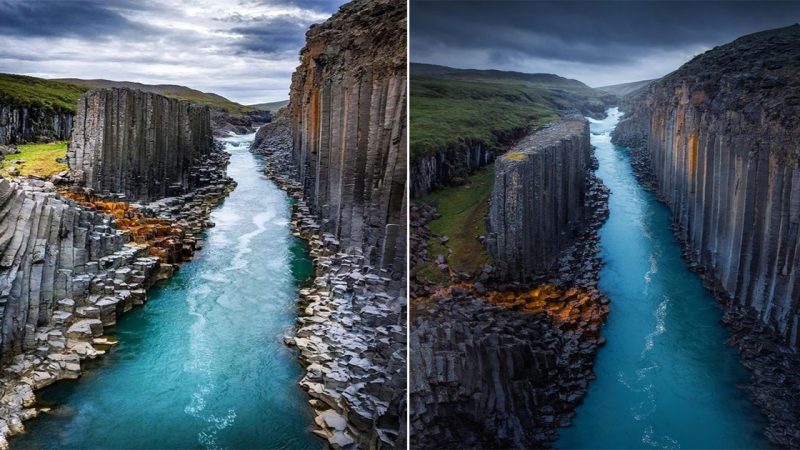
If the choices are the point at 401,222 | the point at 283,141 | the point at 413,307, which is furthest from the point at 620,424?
the point at 283,141

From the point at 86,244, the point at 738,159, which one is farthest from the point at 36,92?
the point at 738,159

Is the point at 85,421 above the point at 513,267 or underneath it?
underneath

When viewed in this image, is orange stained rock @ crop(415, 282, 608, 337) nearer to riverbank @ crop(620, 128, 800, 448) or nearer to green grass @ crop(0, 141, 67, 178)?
riverbank @ crop(620, 128, 800, 448)

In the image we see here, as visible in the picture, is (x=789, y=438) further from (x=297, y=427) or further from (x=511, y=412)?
(x=297, y=427)

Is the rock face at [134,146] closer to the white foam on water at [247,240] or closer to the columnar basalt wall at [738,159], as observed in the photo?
the white foam on water at [247,240]

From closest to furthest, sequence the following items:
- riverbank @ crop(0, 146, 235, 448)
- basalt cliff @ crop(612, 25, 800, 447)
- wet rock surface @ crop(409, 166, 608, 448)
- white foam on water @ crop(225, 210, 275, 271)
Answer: basalt cliff @ crop(612, 25, 800, 447), wet rock surface @ crop(409, 166, 608, 448), riverbank @ crop(0, 146, 235, 448), white foam on water @ crop(225, 210, 275, 271)

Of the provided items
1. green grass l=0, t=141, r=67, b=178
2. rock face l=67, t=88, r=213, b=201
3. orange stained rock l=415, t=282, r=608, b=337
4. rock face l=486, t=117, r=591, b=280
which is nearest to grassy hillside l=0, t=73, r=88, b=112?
green grass l=0, t=141, r=67, b=178
